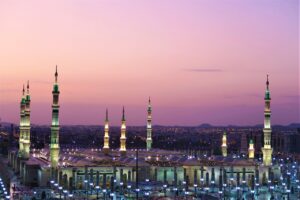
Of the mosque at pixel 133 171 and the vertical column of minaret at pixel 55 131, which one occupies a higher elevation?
the vertical column of minaret at pixel 55 131

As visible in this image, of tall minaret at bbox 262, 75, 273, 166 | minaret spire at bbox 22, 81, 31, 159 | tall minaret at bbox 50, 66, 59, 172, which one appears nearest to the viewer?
tall minaret at bbox 50, 66, 59, 172

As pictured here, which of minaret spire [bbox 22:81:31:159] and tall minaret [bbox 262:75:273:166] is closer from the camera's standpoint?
tall minaret [bbox 262:75:273:166]

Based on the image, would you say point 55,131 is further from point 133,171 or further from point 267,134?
point 267,134

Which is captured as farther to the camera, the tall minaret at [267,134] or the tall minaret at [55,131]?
the tall minaret at [267,134]

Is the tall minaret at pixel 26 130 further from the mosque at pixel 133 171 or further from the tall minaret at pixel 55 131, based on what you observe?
the tall minaret at pixel 55 131

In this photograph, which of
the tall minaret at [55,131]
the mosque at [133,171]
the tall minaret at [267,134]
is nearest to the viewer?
the mosque at [133,171]

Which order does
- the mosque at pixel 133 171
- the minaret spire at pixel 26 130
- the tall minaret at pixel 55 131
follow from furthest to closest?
1. the minaret spire at pixel 26 130
2. the tall minaret at pixel 55 131
3. the mosque at pixel 133 171

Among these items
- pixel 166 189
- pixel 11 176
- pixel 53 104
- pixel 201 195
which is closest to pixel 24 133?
pixel 11 176

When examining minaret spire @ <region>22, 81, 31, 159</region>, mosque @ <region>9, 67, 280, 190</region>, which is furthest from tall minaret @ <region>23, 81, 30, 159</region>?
mosque @ <region>9, 67, 280, 190</region>

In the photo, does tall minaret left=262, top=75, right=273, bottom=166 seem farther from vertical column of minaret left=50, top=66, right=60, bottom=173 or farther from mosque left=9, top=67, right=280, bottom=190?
vertical column of minaret left=50, top=66, right=60, bottom=173

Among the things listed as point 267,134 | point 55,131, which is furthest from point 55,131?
point 267,134

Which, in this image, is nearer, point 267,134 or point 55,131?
point 55,131

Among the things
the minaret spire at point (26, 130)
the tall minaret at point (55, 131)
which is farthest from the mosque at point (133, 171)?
the minaret spire at point (26, 130)
